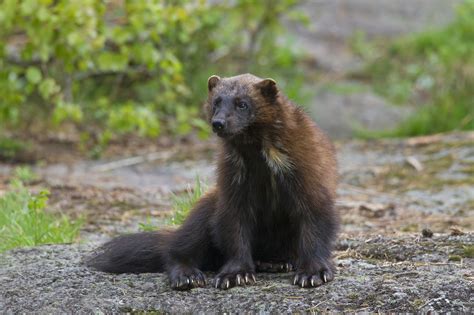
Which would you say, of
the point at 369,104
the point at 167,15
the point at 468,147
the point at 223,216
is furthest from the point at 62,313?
the point at 369,104

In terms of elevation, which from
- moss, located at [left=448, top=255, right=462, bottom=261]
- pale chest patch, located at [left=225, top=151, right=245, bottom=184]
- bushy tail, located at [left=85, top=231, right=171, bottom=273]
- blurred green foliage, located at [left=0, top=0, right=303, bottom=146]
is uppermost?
blurred green foliage, located at [left=0, top=0, right=303, bottom=146]

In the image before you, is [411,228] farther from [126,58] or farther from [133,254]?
[126,58]

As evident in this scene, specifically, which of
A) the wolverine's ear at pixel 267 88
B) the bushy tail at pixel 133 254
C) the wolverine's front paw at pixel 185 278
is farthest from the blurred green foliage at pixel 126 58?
the wolverine's front paw at pixel 185 278

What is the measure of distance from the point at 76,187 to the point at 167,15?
199 cm

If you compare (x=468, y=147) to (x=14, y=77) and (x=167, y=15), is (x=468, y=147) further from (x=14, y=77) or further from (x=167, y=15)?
(x=14, y=77)

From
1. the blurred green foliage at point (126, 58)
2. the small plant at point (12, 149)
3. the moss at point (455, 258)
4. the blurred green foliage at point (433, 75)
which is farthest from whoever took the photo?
the blurred green foliage at point (433, 75)

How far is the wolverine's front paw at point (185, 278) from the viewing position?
14.5 ft

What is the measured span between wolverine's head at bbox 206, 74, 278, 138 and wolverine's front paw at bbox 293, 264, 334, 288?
777 mm

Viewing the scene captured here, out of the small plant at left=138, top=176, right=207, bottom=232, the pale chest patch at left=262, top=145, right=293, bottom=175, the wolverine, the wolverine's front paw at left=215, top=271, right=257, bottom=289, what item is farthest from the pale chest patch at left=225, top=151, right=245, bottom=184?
the small plant at left=138, top=176, right=207, bottom=232

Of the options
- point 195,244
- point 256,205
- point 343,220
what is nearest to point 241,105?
point 256,205

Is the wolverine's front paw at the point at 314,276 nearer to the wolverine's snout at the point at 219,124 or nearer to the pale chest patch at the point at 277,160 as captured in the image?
the pale chest patch at the point at 277,160

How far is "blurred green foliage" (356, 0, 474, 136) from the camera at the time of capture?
10609 millimetres

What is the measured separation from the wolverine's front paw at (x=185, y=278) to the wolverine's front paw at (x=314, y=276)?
0.49 m

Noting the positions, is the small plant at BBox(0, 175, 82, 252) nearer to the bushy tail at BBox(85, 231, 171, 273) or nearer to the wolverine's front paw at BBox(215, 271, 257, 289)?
the bushy tail at BBox(85, 231, 171, 273)
